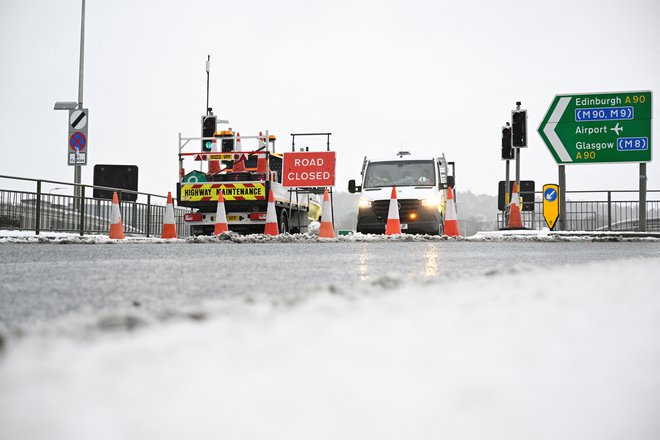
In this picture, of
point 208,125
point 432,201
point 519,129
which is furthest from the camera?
point 208,125

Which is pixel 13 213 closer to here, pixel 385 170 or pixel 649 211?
pixel 385 170

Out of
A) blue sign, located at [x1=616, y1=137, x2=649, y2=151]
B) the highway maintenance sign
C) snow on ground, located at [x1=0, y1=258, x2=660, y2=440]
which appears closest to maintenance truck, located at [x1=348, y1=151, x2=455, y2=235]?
the highway maintenance sign

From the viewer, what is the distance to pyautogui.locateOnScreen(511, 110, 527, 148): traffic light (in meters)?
16.5

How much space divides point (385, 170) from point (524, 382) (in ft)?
52.6

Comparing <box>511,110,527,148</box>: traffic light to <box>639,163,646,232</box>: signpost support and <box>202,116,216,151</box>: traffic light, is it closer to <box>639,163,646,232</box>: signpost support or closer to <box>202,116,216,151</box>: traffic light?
<box>639,163,646,232</box>: signpost support

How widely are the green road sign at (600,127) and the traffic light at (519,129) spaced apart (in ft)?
2.09

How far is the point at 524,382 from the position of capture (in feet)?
3.58

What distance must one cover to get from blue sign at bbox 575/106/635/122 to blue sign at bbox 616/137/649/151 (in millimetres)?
507

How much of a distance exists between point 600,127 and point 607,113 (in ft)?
1.17

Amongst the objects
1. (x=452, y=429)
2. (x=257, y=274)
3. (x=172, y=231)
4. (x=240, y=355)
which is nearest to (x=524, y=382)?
(x=452, y=429)

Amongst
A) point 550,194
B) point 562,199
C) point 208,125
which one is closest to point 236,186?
point 208,125

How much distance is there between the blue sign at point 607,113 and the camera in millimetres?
16703

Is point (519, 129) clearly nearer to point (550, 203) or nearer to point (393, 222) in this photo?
point (393, 222)

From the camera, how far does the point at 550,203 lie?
72.7 ft
